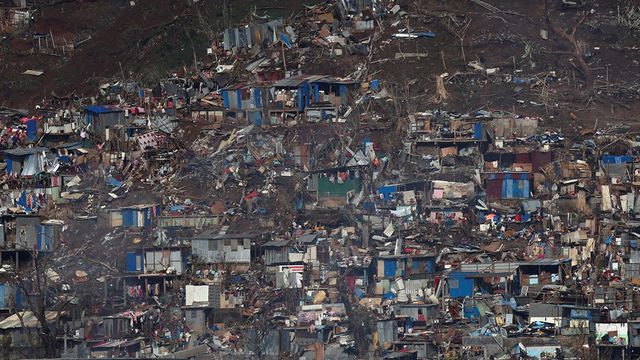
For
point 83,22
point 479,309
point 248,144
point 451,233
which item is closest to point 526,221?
point 451,233

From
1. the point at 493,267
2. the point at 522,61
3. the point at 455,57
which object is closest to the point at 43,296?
the point at 493,267

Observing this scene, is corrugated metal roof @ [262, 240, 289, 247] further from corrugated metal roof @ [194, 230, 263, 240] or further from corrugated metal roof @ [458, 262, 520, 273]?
corrugated metal roof @ [458, 262, 520, 273]

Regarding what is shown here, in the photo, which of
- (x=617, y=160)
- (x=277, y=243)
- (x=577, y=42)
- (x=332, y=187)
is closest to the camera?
(x=277, y=243)

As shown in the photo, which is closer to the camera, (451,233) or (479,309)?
(479,309)

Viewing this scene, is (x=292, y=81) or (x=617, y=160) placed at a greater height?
(x=292, y=81)

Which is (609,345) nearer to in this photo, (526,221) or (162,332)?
(526,221)

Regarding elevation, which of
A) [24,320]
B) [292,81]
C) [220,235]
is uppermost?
[292,81]

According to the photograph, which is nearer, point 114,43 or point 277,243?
point 277,243

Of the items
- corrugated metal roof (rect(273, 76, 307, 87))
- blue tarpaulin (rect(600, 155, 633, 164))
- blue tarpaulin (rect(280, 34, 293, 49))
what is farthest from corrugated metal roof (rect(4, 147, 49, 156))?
blue tarpaulin (rect(600, 155, 633, 164))

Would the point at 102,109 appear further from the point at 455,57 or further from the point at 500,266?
the point at 500,266
